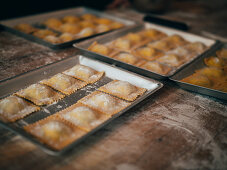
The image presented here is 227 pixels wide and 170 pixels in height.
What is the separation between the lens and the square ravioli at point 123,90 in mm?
1916

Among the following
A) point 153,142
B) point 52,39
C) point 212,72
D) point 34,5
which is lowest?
point 153,142

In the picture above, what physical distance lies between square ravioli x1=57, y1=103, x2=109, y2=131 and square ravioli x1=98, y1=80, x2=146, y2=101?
32 cm

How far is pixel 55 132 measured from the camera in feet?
4.68

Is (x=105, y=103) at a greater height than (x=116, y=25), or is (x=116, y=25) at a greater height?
(x=116, y=25)

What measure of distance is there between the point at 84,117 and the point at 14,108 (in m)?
0.54

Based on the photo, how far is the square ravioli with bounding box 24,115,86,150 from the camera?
139cm

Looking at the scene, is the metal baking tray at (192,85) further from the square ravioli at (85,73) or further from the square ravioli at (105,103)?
the square ravioli at (85,73)

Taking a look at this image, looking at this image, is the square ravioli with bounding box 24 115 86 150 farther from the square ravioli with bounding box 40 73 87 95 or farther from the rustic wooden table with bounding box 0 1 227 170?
the square ravioli with bounding box 40 73 87 95

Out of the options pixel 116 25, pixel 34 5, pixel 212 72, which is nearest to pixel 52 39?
pixel 116 25

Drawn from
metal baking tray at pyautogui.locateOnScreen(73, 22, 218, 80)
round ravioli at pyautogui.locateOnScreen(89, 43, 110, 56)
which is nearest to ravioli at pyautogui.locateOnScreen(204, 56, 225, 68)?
metal baking tray at pyautogui.locateOnScreen(73, 22, 218, 80)

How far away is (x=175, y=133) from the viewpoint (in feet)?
5.26

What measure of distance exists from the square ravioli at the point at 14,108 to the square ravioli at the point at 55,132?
17 centimetres

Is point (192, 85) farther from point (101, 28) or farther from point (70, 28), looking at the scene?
point (70, 28)

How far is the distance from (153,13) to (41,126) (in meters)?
3.99
